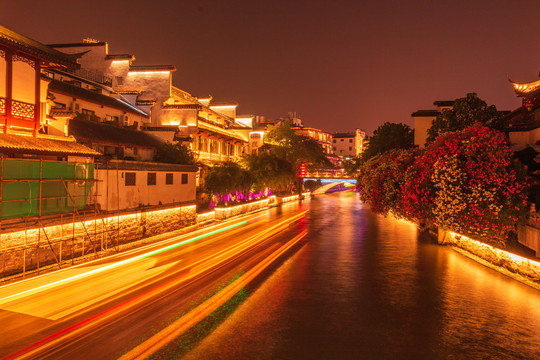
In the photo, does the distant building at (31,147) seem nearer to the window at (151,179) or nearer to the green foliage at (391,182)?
the window at (151,179)

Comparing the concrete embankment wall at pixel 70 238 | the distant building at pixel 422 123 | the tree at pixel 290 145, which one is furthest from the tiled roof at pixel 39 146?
the tree at pixel 290 145

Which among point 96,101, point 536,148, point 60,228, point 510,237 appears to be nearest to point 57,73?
point 96,101

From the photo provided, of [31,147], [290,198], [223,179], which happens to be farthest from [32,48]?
[290,198]

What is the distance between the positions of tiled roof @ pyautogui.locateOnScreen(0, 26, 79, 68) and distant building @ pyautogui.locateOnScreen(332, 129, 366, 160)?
469 feet

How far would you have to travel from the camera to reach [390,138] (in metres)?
51.4

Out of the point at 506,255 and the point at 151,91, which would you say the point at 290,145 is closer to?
the point at 151,91

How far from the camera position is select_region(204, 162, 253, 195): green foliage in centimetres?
3547

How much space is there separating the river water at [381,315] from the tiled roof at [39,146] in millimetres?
11706

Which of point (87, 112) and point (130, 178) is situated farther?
point (87, 112)

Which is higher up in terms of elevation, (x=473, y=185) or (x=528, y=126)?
(x=528, y=126)

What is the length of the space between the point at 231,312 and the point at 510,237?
45.4ft

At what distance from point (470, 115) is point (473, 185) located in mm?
9274

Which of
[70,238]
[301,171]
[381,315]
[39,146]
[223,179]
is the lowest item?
Answer: [381,315]

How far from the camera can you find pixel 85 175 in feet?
62.3
